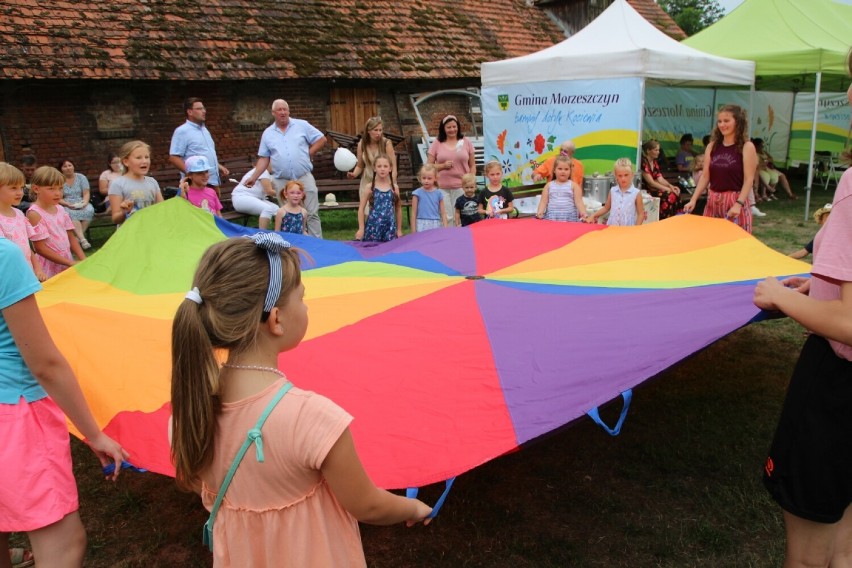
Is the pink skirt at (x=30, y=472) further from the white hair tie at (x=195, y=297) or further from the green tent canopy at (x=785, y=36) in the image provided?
the green tent canopy at (x=785, y=36)

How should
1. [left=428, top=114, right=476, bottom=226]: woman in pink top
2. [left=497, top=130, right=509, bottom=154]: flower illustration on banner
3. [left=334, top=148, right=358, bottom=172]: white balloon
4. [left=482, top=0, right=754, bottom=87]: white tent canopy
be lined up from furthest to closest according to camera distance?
[left=334, top=148, right=358, bottom=172]: white balloon, [left=497, top=130, right=509, bottom=154]: flower illustration on banner, [left=482, top=0, right=754, bottom=87]: white tent canopy, [left=428, top=114, right=476, bottom=226]: woman in pink top

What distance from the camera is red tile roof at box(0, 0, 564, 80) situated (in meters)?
10.3

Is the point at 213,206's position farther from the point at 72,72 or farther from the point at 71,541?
the point at 72,72

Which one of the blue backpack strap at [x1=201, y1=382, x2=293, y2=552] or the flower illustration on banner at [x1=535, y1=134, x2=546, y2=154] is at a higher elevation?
the flower illustration on banner at [x1=535, y1=134, x2=546, y2=154]

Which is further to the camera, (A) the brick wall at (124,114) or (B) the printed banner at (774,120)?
(B) the printed banner at (774,120)

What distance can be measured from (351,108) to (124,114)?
14.1 ft

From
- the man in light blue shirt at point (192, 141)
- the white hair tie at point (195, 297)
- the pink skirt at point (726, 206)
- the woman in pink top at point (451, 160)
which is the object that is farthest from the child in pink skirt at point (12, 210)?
the pink skirt at point (726, 206)

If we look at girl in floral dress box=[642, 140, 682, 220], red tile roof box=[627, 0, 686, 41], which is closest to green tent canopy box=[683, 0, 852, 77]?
girl in floral dress box=[642, 140, 682, 220]

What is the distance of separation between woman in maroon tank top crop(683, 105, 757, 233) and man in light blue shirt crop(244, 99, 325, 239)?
3.36 m

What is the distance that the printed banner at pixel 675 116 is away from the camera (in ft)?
38.1

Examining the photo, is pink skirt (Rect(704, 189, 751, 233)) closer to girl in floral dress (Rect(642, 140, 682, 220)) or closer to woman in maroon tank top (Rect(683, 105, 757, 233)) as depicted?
woman in maroon tank top (Rect(683, 105, 757, 233))

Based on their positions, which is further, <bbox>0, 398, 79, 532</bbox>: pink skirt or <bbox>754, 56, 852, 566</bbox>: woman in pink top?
<bbox>0, 398, 79, 532</bbox>: pink skirt

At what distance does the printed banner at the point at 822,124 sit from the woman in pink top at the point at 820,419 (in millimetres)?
13594

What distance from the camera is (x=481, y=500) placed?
121 inches
